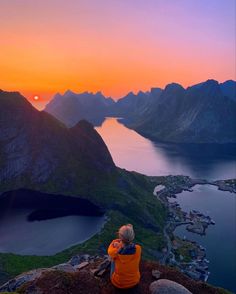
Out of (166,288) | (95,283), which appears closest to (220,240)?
(166,288)

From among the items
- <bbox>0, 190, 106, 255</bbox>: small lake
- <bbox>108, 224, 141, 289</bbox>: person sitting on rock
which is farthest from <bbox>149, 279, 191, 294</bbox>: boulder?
<bbox>0, 190, 106, 255</bbox>: small lake

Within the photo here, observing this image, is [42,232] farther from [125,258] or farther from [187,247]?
[125,258]

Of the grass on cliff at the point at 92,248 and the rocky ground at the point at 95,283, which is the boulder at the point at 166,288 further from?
the grass on cliff at the point at 92,248

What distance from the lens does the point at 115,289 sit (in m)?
24.9

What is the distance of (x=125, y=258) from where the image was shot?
22.6 m

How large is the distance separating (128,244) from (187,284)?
36.4 ft

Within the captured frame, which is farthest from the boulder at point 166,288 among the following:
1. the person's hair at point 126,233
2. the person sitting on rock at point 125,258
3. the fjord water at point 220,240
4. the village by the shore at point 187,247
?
the fjord water at point 220,240

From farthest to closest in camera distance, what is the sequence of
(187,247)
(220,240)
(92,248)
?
(220,240), (187,247), (92,248)

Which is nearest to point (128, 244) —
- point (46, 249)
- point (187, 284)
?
point (187, 284)

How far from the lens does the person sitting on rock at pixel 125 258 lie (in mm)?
21844

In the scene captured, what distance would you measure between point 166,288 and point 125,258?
666 cm

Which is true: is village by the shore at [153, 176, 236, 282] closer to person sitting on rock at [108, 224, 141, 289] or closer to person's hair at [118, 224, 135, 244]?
person sitting on rock at [108, 224, 141, 289]

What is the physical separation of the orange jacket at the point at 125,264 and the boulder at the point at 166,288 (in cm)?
353

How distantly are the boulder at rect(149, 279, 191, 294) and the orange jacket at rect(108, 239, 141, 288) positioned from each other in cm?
353
